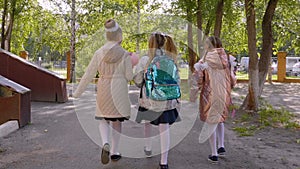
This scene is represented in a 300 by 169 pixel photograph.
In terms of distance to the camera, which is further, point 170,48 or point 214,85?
point 214,85

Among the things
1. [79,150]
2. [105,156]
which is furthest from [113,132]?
[79,150]

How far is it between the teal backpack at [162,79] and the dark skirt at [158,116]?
0.58ft

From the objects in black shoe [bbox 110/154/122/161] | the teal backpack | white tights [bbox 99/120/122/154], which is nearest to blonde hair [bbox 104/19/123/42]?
the teal backpack

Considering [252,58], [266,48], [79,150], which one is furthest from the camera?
[266,48]

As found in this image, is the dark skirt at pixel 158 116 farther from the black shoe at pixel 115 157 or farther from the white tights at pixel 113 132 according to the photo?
the black shoe at pixel 115 157

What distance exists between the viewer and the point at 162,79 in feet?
13.7

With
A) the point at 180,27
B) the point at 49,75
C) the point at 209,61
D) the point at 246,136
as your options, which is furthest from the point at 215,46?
the point at 49,75

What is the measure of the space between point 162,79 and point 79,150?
5.74 feet

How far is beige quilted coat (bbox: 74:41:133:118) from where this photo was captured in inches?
171

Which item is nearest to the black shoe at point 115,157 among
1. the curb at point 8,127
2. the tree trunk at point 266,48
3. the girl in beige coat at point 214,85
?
the girl in beige coat at point 214,85

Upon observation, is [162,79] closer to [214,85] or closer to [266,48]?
[214,85]

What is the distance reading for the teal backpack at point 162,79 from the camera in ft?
13.7

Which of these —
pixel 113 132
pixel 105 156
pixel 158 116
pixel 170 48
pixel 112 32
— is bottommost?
pixel 105 156

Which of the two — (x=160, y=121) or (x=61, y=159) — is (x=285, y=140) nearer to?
(x=160, y=121)
